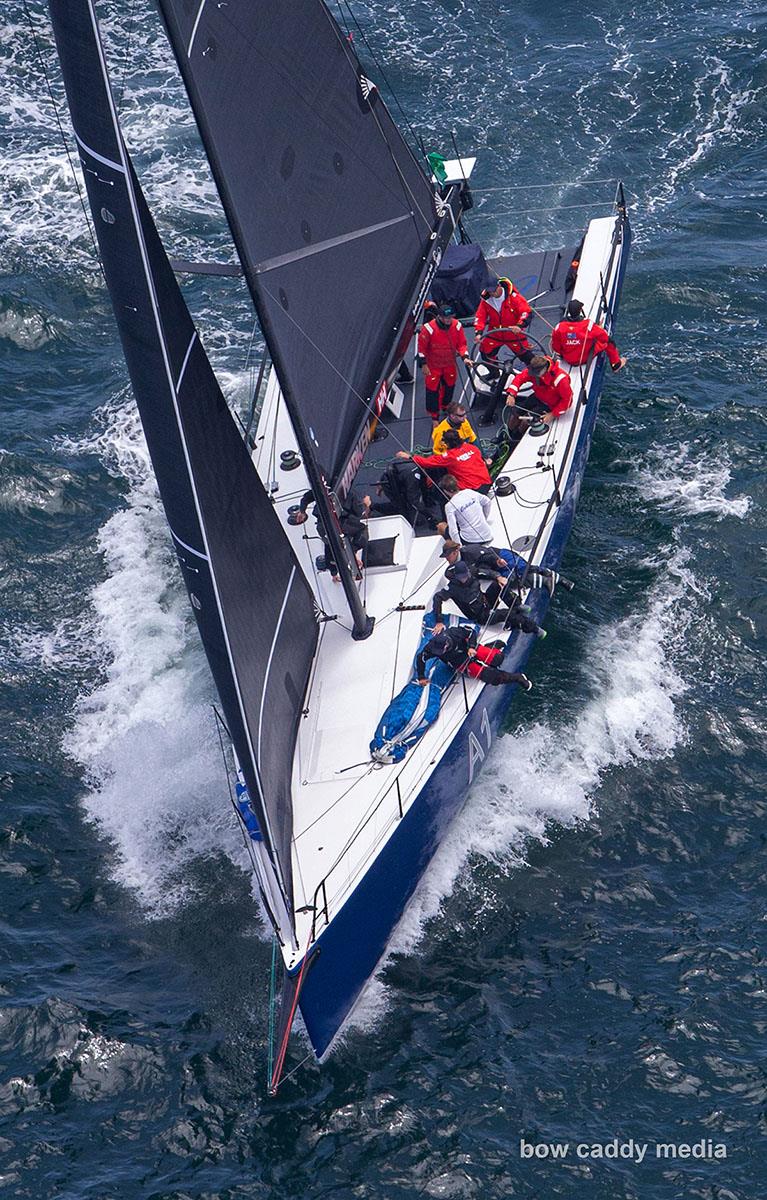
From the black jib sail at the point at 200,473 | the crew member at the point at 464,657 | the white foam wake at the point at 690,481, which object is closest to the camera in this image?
the black jib sail at the point at 200,473

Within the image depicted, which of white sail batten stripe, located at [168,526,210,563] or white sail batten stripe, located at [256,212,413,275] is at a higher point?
white sail batten stripe, located at [256,212,413,275]

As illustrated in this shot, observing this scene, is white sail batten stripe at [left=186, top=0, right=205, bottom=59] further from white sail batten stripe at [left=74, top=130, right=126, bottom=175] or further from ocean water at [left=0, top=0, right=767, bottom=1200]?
ocean water at [left=0, top=0, right=767, bottom=1200]

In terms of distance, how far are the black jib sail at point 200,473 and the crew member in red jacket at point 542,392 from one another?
17.6 ft

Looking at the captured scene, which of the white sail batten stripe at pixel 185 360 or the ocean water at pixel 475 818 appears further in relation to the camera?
the ocean water at pixel 475 818

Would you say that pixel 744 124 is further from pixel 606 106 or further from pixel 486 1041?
pixel 486 1041

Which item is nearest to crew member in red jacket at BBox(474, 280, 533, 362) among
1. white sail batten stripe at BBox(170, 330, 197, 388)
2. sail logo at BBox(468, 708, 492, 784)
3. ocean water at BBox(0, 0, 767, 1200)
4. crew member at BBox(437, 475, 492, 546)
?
ocean water at BBox(0, 0, 767, 1200)

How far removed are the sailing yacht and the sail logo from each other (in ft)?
0.14

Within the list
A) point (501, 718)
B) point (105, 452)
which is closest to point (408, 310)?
point (501, 718)

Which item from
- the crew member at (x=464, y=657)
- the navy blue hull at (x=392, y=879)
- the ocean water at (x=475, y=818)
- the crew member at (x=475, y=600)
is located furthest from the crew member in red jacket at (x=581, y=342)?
the crew member at (x=464, y=657)

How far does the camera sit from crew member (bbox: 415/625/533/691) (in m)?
15.7

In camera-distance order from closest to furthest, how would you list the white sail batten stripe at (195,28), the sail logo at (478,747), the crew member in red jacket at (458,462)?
the white sail batten stripe at (195,28)
the sail logo at (478,747)
the crew member in red jacket at (458,462)

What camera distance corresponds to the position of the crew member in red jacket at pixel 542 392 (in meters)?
19.0

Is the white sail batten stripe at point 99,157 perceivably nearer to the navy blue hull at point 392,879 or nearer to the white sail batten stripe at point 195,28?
the white sail batten stripe at point 195,28

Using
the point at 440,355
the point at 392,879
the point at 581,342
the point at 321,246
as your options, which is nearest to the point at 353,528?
the point at 440,355
